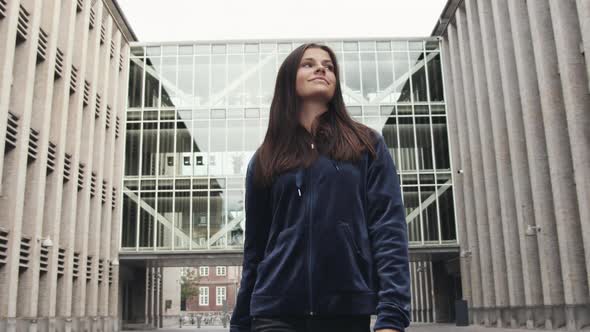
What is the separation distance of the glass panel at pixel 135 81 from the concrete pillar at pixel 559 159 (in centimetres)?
2419

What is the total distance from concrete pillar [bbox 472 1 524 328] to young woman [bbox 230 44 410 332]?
107 ft

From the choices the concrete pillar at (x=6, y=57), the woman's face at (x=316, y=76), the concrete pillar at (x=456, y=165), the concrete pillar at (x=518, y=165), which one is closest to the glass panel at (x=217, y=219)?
the concrete pillar at (x=456, y=165)

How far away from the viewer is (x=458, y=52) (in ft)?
137

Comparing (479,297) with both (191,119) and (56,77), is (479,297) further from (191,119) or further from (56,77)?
(56,77)

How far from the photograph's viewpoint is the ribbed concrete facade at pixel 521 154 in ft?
89.0

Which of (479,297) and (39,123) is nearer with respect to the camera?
(39,123)

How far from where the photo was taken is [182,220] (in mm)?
40844

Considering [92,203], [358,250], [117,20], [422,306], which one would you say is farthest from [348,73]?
[358,250]

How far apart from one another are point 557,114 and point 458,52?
14.3 metres

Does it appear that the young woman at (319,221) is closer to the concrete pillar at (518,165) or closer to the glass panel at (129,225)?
the concrete pillar at (518,165)

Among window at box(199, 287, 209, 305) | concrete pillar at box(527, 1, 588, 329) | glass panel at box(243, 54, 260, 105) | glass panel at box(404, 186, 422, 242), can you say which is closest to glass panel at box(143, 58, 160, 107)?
glass panel at box(243, 54, 260, 105)

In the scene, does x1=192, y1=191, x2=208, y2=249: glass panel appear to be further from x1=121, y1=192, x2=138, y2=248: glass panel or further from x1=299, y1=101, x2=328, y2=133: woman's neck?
x1=299, y1=101, x2=328, y2=133: woman's neck

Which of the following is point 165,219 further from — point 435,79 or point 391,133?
point 435,79

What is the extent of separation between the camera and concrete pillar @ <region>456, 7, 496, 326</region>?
3747 centimetres
